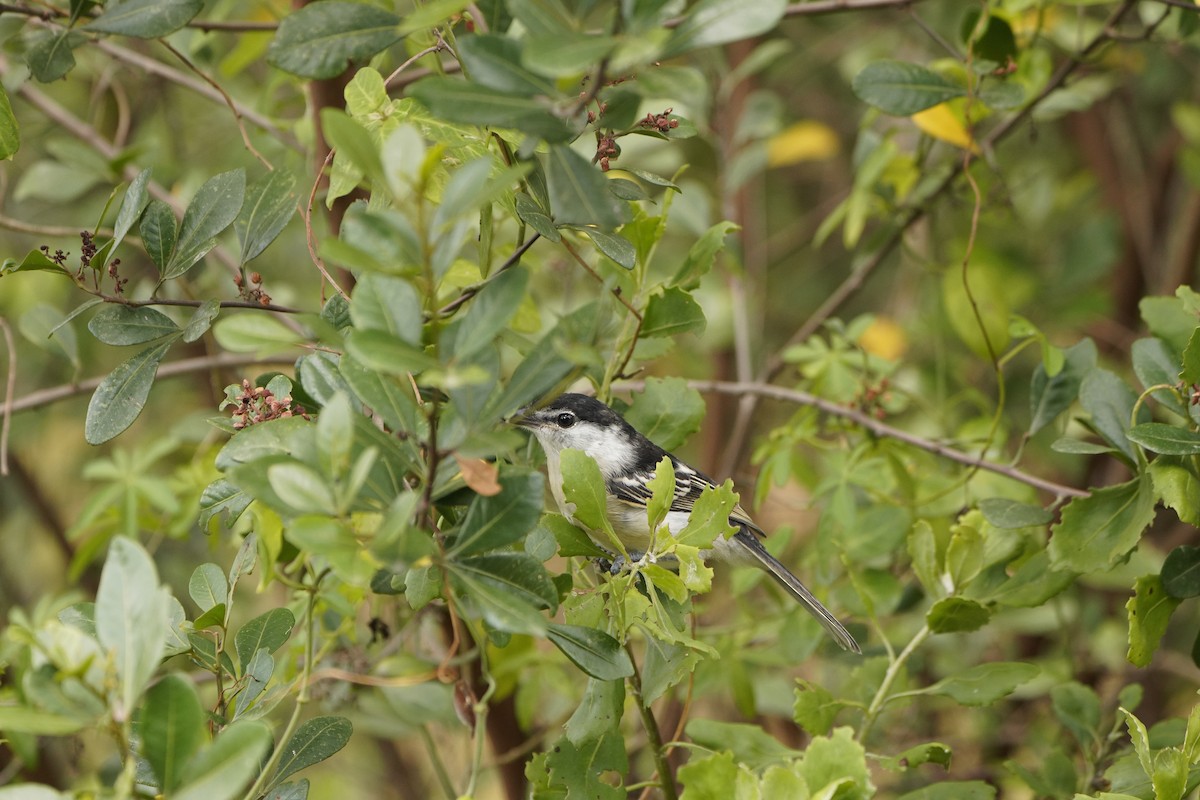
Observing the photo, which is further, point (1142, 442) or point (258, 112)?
point (258, 112)

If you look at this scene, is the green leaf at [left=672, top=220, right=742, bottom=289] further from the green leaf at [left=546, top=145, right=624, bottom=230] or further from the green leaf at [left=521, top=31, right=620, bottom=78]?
the green leaf at [left=521, top=31, right=620, bottom=78]

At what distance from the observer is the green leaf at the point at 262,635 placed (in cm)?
171

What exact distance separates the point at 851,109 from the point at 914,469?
3.53 m

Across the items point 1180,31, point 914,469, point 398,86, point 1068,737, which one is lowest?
point 1068,737

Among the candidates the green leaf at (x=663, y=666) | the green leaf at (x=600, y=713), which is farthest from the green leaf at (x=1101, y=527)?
the green leaf at (x=600, y=713)

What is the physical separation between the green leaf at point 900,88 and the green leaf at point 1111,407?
0.69 metres

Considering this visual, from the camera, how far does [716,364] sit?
479cm

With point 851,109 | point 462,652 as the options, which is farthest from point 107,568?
point 851,109

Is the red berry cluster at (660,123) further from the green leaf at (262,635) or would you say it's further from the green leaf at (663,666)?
the green leaf at (262,635)

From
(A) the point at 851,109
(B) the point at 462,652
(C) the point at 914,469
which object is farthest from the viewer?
(A) the point at 851,109

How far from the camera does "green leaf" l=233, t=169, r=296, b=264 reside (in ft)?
5.95

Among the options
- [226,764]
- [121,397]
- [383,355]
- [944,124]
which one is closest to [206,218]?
[121,397]

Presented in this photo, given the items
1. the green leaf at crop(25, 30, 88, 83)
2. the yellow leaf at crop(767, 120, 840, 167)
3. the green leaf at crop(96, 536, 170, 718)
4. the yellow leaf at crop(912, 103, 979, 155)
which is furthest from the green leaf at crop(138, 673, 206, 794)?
the yellow leaf at crop(767, 120, 840, 167)

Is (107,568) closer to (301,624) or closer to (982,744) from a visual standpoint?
(301,624)
